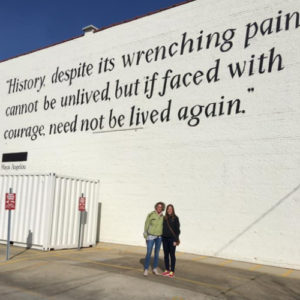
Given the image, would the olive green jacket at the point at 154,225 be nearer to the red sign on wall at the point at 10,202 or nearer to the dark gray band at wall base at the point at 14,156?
the red sign on wall at the point at 10,202

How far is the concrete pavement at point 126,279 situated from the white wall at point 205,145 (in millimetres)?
1663

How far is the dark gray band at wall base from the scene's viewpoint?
21141mm

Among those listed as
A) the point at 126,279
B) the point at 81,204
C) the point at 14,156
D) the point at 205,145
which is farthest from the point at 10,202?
the point at 14,156

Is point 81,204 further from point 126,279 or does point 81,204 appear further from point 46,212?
point 126,279

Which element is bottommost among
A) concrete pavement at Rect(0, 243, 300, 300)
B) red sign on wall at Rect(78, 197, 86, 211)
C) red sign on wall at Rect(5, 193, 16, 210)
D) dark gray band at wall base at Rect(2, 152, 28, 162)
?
concrete pavement at Rect(0, 243, 300, 300)

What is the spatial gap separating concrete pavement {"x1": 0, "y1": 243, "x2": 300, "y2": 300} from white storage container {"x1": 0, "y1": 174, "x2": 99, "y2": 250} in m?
0.76

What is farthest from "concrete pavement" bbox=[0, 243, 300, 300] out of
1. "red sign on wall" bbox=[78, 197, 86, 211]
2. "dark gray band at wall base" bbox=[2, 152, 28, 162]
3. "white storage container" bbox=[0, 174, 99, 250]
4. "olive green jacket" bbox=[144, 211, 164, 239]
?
"dark gray band at wall base" bbox=[2, 152, 28, 162]

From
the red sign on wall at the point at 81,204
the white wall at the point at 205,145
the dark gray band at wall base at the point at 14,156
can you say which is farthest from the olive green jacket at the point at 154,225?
the dark gray band at wall base at the point at 14,156

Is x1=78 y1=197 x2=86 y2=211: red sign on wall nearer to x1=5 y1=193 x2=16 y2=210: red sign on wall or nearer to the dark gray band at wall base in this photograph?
x1=5 y1=193 x2=16 y2=210: red sign on wall

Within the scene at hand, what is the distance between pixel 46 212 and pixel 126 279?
5624 mm

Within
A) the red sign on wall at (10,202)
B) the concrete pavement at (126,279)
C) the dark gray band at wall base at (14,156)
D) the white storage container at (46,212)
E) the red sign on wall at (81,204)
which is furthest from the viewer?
the dark gray band at wall base at (14,156)

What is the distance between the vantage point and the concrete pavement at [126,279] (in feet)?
25.8

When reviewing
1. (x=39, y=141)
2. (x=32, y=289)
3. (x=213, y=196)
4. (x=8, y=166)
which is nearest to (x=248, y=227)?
(x=213, y=196)

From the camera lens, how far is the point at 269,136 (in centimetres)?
1359
